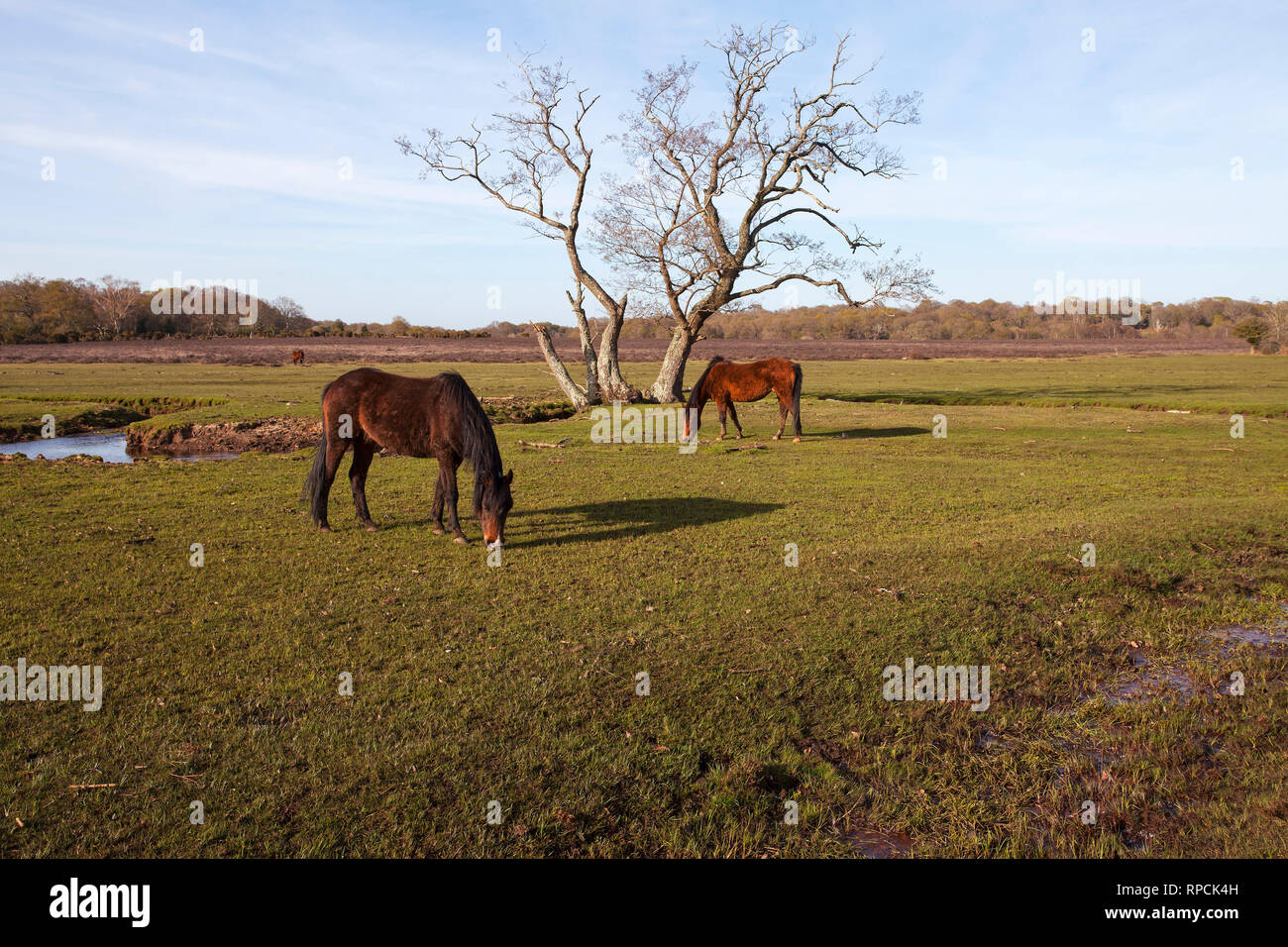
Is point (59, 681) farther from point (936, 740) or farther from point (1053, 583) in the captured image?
point (1053, 583)

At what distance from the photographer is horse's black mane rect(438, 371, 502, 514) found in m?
9.60

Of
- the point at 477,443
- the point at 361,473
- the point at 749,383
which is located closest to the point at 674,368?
the point at 749,383

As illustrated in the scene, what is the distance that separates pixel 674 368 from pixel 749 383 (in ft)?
32.1

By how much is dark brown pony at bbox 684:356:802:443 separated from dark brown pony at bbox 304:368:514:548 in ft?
37.0

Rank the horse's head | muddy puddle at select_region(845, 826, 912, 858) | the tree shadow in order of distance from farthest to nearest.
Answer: the tree shadow
the horse's head
muddy puddle at select_region(845, 826, 912, 858)

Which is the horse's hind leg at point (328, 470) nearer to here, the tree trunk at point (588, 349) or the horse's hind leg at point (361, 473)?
the horse's hind leg at point (361, 473)

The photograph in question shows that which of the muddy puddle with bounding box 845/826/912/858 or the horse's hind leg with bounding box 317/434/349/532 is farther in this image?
the horse's hind leg with bounding box 317/434/349/532

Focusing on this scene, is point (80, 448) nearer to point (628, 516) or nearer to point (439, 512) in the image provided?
point (439, 512)

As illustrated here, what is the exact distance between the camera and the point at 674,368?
98.6ft

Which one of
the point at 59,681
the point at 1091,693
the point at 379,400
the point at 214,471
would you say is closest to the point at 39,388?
the point at 214,471

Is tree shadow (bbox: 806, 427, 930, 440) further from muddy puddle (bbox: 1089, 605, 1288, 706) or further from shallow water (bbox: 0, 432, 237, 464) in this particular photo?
shallow water (bbox: 0, 432, 237, 464)

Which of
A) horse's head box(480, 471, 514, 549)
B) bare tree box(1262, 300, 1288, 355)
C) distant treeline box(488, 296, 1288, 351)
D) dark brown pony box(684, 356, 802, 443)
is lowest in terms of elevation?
horse's head box(480, 471, 514, 549)

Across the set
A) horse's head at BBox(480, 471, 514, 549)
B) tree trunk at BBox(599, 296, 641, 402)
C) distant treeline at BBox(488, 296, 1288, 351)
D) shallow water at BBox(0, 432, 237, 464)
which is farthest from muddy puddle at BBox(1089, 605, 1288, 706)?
distant treeline at BBox(488, 296, 1288, 351)
